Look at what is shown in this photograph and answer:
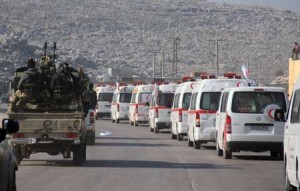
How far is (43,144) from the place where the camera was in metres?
25.1

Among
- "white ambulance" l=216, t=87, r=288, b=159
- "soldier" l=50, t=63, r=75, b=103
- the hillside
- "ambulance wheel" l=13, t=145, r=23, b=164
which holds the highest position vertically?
"soldier" l=50, t=63, r=75, b=103

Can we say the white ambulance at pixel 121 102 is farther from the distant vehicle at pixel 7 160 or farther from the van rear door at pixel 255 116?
the distant vehicle at pixel 7 160

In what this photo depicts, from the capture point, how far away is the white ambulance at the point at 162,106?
150 feet

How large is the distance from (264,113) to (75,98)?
15.9 feet

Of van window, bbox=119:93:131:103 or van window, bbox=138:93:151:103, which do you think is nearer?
van window, bbox=138:93:151:103

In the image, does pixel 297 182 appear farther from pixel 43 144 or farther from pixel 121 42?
pixel 121 42

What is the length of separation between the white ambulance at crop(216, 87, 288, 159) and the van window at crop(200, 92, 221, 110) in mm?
4659

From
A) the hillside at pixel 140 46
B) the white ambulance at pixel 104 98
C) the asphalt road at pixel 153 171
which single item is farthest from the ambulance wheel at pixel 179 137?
the hillside at pixel 140 46

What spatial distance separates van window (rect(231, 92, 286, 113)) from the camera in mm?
27266

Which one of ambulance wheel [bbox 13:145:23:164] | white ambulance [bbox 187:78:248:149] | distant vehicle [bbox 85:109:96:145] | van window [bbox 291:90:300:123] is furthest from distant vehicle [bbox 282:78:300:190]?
distant vehicle [bbox 85:109:96:145]

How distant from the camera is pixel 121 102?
6072 cm

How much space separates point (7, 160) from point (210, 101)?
18.4m

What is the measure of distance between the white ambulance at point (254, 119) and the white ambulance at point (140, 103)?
2599 centimetres

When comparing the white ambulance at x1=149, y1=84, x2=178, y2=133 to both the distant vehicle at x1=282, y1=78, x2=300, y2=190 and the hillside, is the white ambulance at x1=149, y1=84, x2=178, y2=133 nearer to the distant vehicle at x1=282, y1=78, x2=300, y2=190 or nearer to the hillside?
the distant vehicle at x1=282, y1=78, x2=300, y2=190
